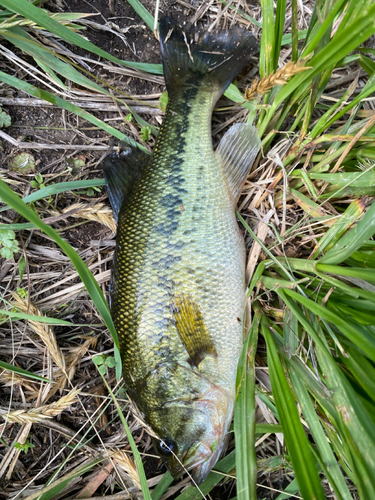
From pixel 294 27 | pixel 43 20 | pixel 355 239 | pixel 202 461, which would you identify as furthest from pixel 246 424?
pixel 43 20

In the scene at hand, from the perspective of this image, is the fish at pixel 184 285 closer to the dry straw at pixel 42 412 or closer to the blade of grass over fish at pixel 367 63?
the dry straw at pixel 42 412

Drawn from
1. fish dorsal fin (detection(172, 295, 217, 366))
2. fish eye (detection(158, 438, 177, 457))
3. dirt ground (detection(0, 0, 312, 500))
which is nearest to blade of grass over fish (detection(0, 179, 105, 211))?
dirt ground (detection(0, 0, 312, 500))

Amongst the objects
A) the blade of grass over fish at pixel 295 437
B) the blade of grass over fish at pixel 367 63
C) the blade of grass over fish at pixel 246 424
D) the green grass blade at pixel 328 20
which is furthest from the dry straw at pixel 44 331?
the blade of grass over fish at pixel 367 63

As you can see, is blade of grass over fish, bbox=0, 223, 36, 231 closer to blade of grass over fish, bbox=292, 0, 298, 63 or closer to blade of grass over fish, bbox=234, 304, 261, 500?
blade of grass over fish, bbox=234, 304, 261, 500

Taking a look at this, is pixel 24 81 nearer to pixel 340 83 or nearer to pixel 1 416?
pixel 340 83

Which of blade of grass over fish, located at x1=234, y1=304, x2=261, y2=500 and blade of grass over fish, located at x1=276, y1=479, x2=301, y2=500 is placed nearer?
blade of grass over fish, located at x1=234, y1=304, x2=261, y2=500
